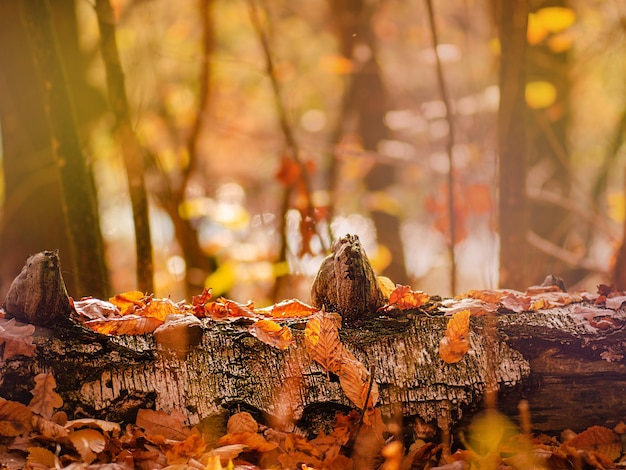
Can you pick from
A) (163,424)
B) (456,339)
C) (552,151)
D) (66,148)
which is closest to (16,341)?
(163,424)

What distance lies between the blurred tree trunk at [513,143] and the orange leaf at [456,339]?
1.74 metres

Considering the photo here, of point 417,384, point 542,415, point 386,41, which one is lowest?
point 542,415

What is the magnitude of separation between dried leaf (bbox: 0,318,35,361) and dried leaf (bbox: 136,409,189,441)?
17.3 inches

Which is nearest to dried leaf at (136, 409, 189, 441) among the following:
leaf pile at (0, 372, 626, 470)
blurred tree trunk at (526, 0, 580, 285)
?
leaf pile at (0, 372, 626, 470)

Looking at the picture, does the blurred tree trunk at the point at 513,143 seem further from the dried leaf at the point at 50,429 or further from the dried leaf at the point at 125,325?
the dried leaf at the point at 50,429

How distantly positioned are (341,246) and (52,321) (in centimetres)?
111

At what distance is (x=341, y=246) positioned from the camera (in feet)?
7.34

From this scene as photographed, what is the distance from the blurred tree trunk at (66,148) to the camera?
9.50ft

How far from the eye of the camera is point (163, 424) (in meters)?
1.93

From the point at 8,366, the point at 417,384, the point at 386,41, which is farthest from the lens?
the point at 386,41

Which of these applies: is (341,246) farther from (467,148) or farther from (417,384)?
(467,148)

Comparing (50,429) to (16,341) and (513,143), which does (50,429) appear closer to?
(16,341)

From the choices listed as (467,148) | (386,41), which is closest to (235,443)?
(467,148)

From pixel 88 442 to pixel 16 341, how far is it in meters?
0.44
